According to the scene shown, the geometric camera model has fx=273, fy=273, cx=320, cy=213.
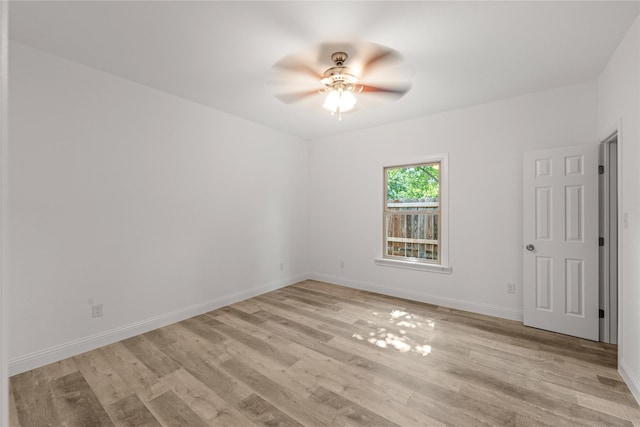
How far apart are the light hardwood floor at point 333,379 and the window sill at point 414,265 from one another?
740 mm

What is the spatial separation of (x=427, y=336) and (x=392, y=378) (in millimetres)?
901

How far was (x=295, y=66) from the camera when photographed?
2.54 meters

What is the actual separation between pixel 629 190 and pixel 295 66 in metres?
2.89

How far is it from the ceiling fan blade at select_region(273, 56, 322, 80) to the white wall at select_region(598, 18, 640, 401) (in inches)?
94.6

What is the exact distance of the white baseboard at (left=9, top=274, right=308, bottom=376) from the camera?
2.25 meters

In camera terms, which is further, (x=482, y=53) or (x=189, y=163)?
(x=189, y=163)

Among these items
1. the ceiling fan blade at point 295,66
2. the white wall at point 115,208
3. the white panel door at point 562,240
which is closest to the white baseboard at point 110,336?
the white wall at point 115,208

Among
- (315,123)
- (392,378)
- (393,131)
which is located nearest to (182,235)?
(315,123)

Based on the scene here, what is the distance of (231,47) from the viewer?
228cm

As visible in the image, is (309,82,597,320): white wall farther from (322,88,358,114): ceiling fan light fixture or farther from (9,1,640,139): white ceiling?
(322,88,358,114): ceiling fan light fixture

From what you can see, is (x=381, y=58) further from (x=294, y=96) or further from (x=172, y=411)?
(x=172, y=411)

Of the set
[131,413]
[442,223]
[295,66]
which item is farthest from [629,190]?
[131,413]

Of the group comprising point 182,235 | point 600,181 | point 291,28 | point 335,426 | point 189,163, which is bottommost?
point 335,426

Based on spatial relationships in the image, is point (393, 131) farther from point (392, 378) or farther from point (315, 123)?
point (392, 378)
